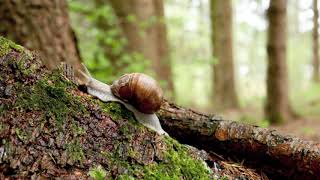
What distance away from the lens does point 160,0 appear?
1205cm

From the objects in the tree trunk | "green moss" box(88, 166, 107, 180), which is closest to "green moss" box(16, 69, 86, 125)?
"green moss" box(88, 166, 107, 180)

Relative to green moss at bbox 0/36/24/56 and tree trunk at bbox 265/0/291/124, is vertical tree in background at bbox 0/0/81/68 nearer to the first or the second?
green moss at bbox 0/36/24/56

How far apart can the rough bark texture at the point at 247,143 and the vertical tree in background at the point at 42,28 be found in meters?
1.90

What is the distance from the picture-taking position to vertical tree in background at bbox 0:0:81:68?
4258 millimetres

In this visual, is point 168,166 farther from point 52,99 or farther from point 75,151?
point 52,99

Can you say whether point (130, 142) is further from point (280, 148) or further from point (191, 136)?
point (280, 148)

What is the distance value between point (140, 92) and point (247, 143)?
65cm

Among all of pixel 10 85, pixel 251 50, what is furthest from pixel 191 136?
pixel 251 50

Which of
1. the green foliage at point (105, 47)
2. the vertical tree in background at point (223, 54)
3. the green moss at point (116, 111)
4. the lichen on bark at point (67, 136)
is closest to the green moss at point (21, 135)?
the lichen on bark at point (67, 136)

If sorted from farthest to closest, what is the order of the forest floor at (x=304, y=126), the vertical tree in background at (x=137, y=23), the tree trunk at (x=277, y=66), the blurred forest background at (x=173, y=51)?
the tree trunk at (x=277, y=66), the forest floor at (x=304, y=126), the vertical tree in background at (x=137, y=23), the blurred forest background at (x=173, y=51)

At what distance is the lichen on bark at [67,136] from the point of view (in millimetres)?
1929

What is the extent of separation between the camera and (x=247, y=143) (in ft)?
8.05

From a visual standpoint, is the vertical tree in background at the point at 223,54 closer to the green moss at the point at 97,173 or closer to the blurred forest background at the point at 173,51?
the blurred forest background at the point at 173,51

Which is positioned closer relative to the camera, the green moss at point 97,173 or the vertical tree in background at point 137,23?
the green moss at point 97,173
